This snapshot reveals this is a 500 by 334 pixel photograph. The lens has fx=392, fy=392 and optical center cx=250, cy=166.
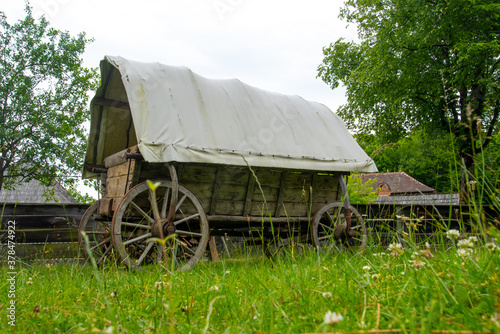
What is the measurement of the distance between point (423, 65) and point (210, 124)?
1518 cm

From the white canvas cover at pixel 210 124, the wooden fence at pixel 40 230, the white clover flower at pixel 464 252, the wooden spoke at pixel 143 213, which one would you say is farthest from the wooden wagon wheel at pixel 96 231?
the white clover flower at pixel 464 252

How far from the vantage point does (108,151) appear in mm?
6562

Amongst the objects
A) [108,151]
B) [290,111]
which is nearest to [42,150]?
[108,151]

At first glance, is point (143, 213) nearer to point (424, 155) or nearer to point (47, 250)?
point (47, 250)

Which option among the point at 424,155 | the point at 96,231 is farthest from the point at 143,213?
the point at 424,155

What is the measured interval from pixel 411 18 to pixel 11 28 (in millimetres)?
19362

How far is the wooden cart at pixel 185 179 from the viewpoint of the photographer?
14.7ft

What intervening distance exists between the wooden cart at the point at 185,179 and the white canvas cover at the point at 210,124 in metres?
0.02

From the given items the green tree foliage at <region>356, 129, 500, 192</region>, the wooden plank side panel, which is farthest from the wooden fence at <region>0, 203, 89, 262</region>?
the green tree foliage at <region>356, 129, 500, 192</region>

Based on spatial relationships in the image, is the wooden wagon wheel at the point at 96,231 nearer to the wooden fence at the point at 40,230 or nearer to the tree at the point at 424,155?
the wooden fence at the point at 40,230

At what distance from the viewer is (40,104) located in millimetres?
19594

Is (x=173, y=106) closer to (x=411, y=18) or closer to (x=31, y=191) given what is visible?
(x=411, y=18)

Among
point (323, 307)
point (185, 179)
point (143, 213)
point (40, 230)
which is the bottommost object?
point (40, 230)

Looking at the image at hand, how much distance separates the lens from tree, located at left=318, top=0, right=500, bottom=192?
1530 centimetres
